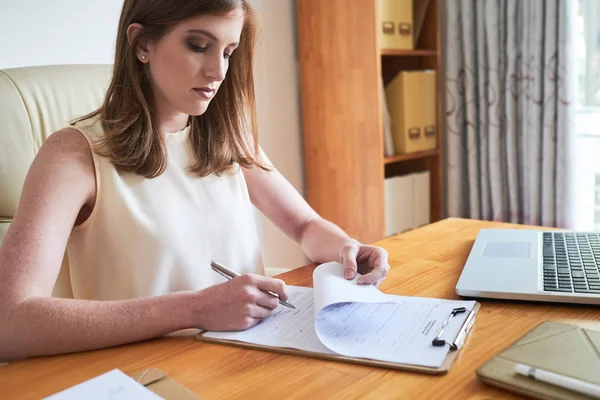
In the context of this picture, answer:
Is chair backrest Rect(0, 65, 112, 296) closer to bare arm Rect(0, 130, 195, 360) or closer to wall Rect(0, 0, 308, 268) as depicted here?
bare arm Rect(0, 130, 195, 360)

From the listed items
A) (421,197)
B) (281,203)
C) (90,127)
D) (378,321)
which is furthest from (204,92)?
(421,197)

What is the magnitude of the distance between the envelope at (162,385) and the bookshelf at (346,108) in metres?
1.84

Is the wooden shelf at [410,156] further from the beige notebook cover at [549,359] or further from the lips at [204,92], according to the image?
the beige notebook cover at [549,359]

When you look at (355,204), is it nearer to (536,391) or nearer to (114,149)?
(114,149)

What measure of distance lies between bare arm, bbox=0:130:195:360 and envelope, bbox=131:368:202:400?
0.40 feet

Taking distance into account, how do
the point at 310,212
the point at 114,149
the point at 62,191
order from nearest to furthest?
the point at 62,191 → the point at 114,149 → the point at 310,212

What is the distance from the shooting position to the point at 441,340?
79 cm

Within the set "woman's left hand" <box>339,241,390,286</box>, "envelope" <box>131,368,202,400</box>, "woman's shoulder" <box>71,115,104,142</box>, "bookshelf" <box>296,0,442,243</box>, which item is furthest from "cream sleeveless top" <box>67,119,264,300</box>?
"bookshelf" <box>296,0,442,243</box>

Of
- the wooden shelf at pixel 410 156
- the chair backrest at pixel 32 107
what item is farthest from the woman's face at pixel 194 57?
the wooden shelf at pixel 410 156

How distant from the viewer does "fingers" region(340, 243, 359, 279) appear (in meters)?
1.02

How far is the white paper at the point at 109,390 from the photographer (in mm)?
675

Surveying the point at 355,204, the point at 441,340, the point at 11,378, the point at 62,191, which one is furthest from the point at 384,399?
the point at 355,204

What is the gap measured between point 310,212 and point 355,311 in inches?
20.7

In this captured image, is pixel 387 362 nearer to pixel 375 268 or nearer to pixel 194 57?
pixel 375 268
